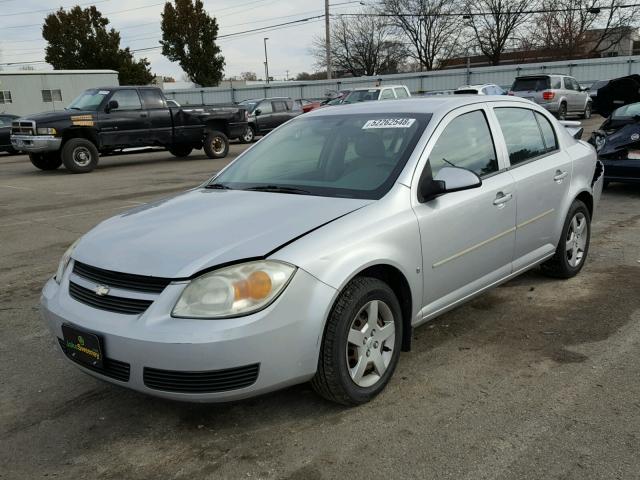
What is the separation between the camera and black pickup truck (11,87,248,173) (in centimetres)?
1443

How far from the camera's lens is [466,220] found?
3711 mm

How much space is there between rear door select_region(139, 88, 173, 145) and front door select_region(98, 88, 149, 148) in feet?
0.48

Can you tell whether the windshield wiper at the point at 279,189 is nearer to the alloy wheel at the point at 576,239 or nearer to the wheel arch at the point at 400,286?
the wheel arch at the point at 400,286

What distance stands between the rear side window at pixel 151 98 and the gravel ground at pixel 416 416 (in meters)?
12.0

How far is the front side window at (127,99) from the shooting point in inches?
605

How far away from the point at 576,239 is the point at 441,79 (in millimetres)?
34025

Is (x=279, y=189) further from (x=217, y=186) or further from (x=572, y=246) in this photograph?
(x=572, y=246)

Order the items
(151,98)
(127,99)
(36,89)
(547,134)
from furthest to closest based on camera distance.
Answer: (36,89)
(151,98)
(127,99)
(547,134)

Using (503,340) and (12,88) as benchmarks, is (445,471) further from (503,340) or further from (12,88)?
(12,88)

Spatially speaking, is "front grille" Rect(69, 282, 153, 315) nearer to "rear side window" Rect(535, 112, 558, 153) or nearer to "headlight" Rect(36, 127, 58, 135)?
"rear side window" Rect(535, 112, 558, 153)

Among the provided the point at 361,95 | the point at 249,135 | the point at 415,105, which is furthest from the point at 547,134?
the point at 249,135

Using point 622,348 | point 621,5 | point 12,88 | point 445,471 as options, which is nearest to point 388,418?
point 445,471

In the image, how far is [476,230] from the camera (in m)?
3.81

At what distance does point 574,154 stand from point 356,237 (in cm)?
291
